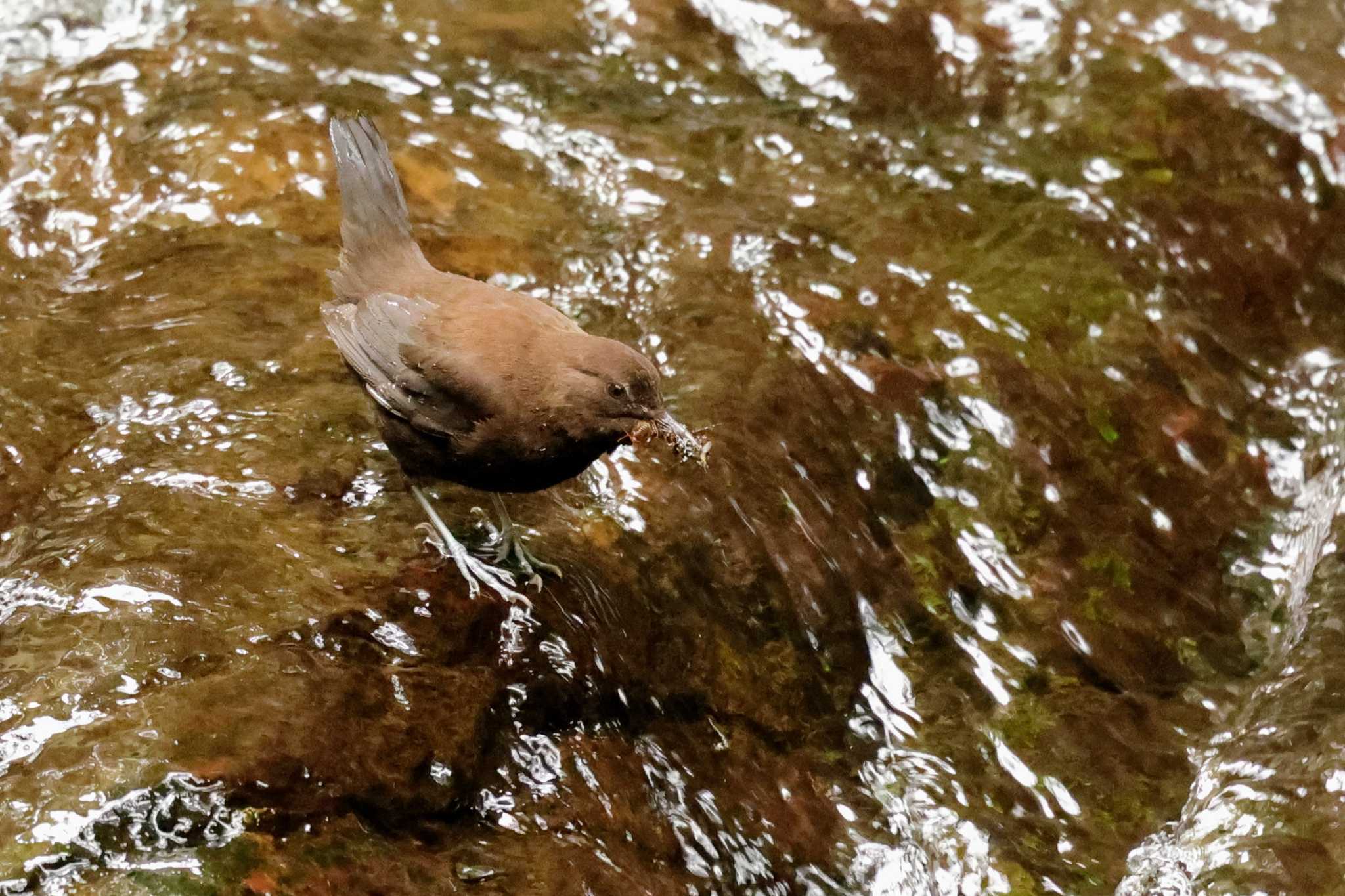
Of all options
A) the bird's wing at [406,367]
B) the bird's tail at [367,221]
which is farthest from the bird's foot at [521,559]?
the bird's tail at [367,221]

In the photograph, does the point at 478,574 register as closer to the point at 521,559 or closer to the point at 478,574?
the point at 478,574

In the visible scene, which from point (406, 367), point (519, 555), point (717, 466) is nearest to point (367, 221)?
point (406, 367)

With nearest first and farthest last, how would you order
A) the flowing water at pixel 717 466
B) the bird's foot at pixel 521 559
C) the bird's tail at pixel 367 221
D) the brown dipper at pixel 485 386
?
1. the flowing water at pixel 717 466
2. the brown dipper at pixel 485 386
3. the bird's foot at pixel 521 559
4. the bird's tail at pixel 367 221

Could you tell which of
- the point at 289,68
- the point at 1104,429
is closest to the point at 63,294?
the point at 289,68

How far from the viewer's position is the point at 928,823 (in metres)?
3.29

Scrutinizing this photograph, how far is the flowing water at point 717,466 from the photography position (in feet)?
8.66

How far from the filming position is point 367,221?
342cm

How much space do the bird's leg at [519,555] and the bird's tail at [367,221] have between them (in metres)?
0.80

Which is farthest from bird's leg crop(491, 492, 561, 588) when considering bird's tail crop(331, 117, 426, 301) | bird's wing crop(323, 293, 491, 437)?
bird's tail crop(331, 117, 426, 301)

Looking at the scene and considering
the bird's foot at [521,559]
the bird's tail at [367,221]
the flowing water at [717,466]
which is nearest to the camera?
the flowing water at [717,466]

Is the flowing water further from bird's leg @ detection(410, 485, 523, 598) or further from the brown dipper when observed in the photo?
the brown dipper

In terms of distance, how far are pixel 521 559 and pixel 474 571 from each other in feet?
0.51

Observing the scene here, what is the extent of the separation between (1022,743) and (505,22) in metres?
4.09

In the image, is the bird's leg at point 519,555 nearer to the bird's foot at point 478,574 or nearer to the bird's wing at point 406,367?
the bird's foot at point 478,574
